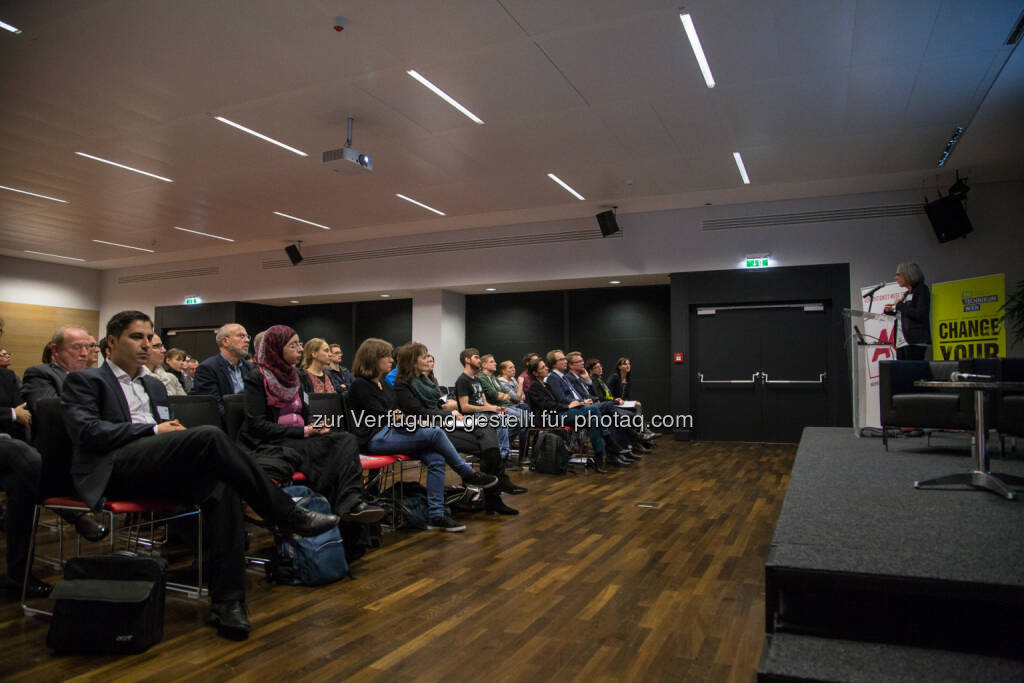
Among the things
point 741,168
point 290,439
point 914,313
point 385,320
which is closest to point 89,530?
point 290,439

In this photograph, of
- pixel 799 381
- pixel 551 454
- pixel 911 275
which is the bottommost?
pixel 551 454

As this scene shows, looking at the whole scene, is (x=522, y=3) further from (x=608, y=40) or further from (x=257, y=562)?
(x=257, y=562)

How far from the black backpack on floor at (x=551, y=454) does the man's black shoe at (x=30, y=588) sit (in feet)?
15.1

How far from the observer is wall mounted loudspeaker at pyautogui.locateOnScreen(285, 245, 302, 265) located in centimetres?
1207

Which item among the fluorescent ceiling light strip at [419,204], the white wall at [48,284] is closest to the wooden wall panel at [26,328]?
the white wall at [48,284]

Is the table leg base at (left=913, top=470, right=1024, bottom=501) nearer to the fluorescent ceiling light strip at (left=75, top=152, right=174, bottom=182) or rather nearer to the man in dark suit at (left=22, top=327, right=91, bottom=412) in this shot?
the man in dark suit at (left=22, top=327, right=91, bottom=412)

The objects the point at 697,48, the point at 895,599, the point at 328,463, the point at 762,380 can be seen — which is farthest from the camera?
the point at 762,380

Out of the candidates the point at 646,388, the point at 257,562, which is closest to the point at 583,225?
the point at 646,388

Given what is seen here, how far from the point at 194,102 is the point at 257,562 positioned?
4373mm

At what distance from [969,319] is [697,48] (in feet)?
16.0

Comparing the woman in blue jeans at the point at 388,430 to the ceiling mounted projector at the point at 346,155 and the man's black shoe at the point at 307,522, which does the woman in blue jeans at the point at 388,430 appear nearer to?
the man's black shoe at the point at 307,522

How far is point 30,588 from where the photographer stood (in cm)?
276

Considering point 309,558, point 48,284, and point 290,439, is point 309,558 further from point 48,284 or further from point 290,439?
point 48,284

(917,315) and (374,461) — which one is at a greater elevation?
(917,315)
